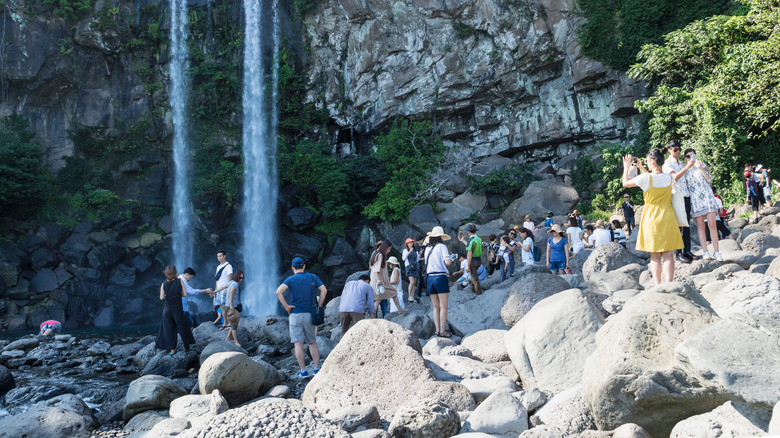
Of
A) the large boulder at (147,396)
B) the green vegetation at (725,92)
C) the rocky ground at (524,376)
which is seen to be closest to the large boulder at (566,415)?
the rocky ground at (524,376)

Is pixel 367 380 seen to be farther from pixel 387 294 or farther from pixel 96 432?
pixel 387 294

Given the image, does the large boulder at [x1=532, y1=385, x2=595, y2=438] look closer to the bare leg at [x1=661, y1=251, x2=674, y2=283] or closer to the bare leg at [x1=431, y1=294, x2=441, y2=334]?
the bare leg at [x1=661, y1=251, x2=674, y2=283]

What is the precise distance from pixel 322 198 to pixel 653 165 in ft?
64.4

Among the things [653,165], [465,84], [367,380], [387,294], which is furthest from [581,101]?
[367,380]

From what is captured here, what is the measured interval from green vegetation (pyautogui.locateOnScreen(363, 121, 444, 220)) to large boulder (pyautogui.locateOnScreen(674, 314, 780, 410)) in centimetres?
1991

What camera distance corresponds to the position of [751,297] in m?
4.95

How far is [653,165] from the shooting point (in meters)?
6.21

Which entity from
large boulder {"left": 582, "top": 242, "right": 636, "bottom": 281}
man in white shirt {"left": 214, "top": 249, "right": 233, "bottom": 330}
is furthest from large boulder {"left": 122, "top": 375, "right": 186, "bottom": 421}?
large boulder {"left": 582, "top": 242, "right": 636, "bottom": 281}

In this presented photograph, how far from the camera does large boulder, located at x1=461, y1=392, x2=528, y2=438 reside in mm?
4469

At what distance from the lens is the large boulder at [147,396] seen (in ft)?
23.5

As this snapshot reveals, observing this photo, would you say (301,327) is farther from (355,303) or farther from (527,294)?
(527,294)

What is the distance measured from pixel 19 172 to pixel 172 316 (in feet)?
60.8

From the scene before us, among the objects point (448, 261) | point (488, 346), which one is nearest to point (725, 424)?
point (488, 346)

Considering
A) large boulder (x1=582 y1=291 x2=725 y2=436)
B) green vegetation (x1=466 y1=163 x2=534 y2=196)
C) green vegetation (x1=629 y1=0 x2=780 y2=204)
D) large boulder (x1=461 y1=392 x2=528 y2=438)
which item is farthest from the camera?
green vegetation (x1=466 y1=163 x2=534 y2=196)
